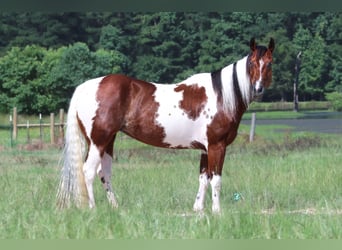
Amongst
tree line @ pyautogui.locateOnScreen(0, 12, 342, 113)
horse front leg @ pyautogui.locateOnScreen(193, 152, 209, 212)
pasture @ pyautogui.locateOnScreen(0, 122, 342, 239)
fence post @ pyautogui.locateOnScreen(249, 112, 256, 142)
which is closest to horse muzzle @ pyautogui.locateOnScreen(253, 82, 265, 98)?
horse front leg @ pyautogui.locateOnScreen(193, 152, 209, 212)

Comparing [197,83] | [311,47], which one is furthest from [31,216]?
[311,47]

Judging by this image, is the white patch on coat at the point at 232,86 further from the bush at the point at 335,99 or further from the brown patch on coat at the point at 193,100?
the bush at the point at 335,99

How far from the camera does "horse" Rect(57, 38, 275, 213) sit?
179 inches

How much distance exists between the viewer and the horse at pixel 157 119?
4.55 meters

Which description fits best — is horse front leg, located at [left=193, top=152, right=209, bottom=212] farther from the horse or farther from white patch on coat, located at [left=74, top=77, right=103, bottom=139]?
white patch on coat, located at [left=74, top=77, right=103, bottom=139]

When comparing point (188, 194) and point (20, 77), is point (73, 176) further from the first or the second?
point (20, 77)

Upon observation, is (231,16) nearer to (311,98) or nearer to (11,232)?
(311,98)

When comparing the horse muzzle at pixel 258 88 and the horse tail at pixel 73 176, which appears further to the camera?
the horse tail at pixel 73 176

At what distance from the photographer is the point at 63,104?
702 centimetres

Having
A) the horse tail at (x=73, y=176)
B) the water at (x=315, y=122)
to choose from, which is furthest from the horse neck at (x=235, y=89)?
the water at (x=315, y=122)

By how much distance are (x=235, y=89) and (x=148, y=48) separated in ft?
8.08

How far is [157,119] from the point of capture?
4.63 m

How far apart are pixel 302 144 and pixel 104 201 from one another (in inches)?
145

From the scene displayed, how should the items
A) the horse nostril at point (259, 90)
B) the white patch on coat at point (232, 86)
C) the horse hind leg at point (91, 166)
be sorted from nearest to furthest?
the horse nostril at point (259, 90)
the white patch on coat at point (232, 86)
the horse hind leg at point (91, 166)
